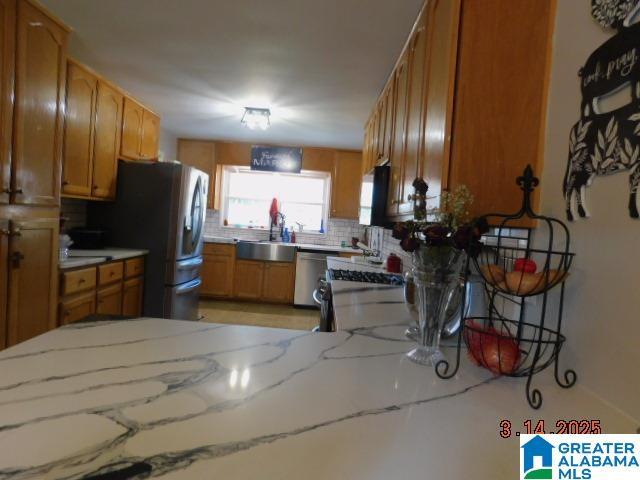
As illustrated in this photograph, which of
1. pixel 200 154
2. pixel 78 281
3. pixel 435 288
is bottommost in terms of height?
pixel 78 281

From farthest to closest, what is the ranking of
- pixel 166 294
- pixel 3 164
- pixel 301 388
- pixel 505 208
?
pixel 166 294 → pixel 3 164 → pixel 505 208 → pixel 301 388

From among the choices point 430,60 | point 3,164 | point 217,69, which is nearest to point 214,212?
point 217,69

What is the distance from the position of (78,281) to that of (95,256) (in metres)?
0.29

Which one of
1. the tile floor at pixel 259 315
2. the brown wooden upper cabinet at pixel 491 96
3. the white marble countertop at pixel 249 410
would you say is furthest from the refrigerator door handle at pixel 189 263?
the brown wooden upper cabinet at pixel 491 96

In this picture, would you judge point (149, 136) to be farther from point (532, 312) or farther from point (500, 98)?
point (532, 312)

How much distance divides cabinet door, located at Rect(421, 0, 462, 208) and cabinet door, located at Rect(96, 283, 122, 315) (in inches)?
97.8

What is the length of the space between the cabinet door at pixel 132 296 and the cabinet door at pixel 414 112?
2349 millimetres

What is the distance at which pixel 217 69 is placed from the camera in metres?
2.69

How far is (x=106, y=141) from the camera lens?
3.10 meters

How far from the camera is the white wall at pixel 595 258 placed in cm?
73

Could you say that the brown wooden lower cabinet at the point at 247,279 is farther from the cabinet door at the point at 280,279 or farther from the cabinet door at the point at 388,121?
the cabinet door at the point at 388,121

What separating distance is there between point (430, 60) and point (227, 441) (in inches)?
59.3

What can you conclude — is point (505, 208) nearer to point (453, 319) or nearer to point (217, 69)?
point (453, 319)

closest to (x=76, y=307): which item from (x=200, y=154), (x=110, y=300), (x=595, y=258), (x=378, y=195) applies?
(x=110, y=300)
